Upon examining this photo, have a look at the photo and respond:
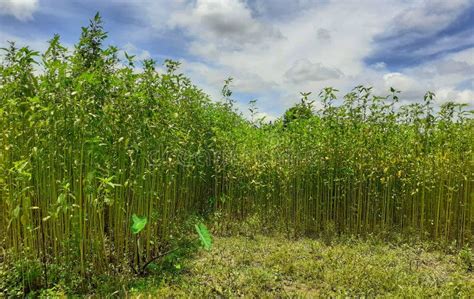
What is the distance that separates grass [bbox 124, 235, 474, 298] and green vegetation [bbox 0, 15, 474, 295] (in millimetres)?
273

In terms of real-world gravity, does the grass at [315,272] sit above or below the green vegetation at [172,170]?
below

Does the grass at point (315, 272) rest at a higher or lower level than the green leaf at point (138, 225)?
lower

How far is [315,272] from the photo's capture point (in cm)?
378

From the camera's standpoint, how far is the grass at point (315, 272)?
129 inches

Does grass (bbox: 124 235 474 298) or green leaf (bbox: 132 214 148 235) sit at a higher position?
→ green leaf (bbox: 132 214 148 235)

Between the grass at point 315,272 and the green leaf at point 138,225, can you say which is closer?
the green leaf at point 138,225

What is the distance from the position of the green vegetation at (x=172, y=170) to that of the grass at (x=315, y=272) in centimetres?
27

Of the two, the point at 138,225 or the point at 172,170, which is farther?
the point at 172,170

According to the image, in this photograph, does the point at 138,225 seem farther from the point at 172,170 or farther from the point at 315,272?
the point at 315,272

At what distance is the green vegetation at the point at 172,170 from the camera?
9.85 ft

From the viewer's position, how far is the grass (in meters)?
3.29

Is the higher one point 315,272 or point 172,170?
point 172,170

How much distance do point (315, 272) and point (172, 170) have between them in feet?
6.29

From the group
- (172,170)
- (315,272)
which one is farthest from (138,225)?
(315,272)
